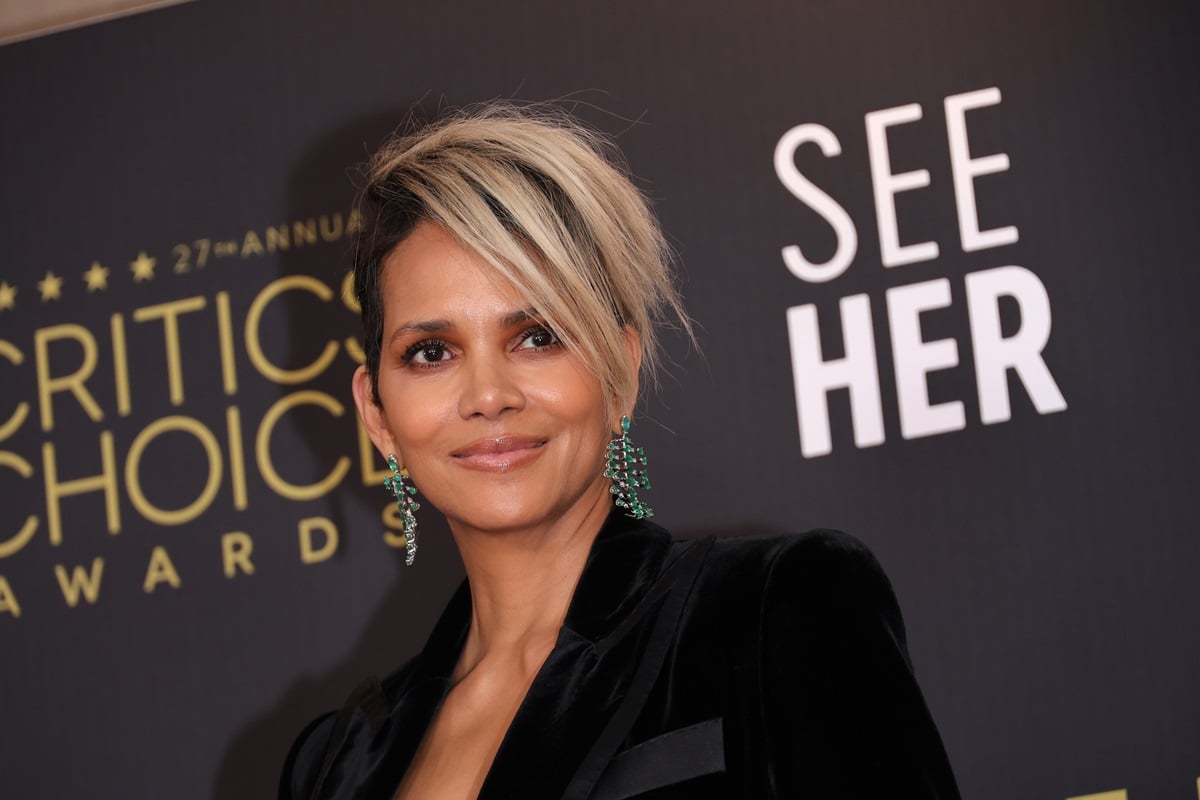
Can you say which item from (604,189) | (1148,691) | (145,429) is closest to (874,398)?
(1148,691)

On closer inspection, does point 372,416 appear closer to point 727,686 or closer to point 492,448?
point 492,448

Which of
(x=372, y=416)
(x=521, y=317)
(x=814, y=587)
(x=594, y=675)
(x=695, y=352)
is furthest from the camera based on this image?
(x=695, y=352)

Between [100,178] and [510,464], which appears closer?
[510,464]

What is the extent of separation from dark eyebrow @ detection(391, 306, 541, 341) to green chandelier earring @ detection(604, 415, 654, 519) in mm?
177

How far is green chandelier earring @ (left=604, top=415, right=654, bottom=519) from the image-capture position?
157 cm

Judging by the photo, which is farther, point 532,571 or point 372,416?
point 372,416

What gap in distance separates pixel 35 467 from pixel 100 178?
0.62 meters

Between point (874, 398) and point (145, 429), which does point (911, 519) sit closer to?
point (874, 398)

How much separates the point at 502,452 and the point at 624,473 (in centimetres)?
18

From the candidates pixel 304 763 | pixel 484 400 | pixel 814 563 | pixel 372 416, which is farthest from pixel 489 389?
pixel 304 763

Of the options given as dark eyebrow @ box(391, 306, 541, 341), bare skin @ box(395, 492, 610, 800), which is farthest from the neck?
dark eyebrow @ box(391, 306, 541, 341)

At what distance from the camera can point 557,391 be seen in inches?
57.6

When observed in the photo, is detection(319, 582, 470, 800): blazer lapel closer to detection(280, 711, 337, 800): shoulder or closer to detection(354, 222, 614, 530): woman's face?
detection(280, 711, 337, 800): shoulder

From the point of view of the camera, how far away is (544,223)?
1479 millimetres
